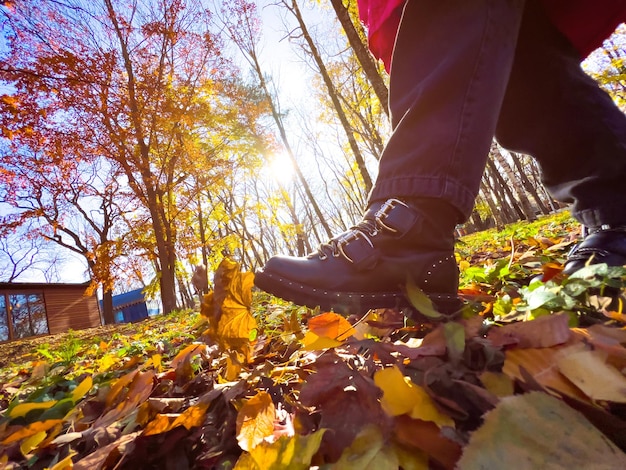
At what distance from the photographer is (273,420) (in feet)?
1.60

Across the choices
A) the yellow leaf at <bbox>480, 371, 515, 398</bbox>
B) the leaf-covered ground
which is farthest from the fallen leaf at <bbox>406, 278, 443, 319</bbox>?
the yellow leaf at <bbox>480, 371, 515, 398</bbox>

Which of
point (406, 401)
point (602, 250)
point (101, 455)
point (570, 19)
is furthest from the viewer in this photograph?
point (570, 19)

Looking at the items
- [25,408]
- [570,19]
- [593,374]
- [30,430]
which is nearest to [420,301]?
[593,374]

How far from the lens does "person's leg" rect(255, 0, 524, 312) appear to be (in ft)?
2.50

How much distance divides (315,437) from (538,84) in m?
1.28

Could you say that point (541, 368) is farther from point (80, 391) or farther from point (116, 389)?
point (80, 391)

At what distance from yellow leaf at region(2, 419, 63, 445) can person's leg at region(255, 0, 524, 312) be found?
1.72 feet

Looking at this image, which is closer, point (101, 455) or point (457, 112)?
point (101, 455)

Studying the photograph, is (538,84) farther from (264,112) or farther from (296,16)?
(264,112)

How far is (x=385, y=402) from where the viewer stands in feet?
1.32

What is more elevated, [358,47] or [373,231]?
[358,47]

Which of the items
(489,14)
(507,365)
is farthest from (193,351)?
(489,14)

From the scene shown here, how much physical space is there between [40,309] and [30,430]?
2041 centimetres

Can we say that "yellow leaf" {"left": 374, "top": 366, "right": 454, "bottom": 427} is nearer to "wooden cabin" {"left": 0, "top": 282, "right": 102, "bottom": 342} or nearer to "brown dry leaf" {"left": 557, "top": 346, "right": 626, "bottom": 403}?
"brown dry leaf" {"left": 557, "top": 346, "right": 626, "bottom": 403}
